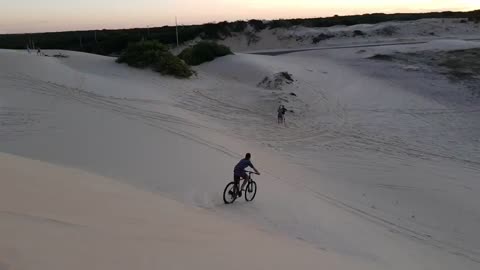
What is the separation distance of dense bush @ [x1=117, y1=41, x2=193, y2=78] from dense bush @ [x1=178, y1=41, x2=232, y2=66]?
4151 millimetres

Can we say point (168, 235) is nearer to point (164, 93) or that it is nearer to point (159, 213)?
point (159, 213)

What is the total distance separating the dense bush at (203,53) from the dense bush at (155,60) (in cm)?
415

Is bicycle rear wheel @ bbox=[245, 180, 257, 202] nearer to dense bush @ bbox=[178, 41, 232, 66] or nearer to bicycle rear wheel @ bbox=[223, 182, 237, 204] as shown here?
bicycle rear wheel @ bbox=[223, 182, 237, 204]

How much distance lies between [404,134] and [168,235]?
1438cm

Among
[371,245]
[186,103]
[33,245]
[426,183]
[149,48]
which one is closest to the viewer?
[33,245]

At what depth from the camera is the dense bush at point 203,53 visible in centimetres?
3192

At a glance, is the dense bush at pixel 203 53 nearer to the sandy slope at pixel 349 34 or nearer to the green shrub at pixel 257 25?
the sandy slope at pixel 349 34

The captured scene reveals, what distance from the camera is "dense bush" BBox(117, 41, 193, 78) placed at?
84.5 feet

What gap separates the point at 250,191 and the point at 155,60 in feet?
56.0

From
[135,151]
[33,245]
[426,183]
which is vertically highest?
[33,245]

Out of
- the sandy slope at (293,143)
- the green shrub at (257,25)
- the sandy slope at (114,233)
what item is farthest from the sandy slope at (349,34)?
the sandy slope at (114,233)

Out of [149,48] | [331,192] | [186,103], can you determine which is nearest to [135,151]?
[331,192]

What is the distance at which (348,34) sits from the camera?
161ft

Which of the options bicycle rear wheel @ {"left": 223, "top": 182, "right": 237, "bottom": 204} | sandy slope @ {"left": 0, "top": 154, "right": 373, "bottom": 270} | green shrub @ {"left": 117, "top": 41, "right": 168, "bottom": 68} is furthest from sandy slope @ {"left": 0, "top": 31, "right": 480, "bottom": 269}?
sandy slope @ {"left": 0, "top": 154, "right": 373, "bottom": 270}
